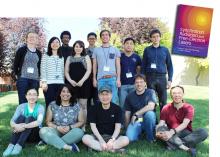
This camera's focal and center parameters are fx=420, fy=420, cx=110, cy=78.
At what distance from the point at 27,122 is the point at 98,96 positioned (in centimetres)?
86

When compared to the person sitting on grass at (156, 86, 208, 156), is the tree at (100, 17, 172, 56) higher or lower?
higher

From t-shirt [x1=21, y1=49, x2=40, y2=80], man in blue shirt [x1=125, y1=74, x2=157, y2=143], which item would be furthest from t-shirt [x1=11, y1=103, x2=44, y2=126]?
man in blue shirt [x1=125, y1=74, x2=157, y2=143]

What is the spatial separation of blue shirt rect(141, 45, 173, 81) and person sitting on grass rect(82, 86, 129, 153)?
2.51 ft

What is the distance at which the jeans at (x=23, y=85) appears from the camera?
5.01 metres

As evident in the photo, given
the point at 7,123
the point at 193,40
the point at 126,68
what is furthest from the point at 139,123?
the point at 7,123

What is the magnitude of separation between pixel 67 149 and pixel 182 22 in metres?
1.89

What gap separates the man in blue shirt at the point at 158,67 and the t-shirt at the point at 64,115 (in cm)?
105

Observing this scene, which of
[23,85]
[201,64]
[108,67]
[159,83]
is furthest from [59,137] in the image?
[201,64]

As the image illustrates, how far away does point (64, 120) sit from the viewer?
4809 mm

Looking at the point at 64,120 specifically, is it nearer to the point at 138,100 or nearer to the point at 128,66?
the point at 138,100

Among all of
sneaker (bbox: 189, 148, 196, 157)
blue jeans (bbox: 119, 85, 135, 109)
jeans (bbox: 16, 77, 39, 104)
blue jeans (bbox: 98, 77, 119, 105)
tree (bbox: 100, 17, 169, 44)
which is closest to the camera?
sneaker (bbox: 189, 148, 196, 157)

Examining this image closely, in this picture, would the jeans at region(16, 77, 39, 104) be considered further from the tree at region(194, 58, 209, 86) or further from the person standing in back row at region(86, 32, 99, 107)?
the tree at region(194, 58, 209, 86)

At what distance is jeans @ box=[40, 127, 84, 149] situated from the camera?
4.59 m

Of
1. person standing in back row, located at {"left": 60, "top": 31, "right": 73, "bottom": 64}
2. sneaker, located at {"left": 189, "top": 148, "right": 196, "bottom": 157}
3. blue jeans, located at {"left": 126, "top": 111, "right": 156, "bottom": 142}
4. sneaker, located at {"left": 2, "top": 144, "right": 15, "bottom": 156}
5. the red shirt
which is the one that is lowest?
sneaker, located at {"left": 2, "top": 144, "right": 15, "bottom": 156}
